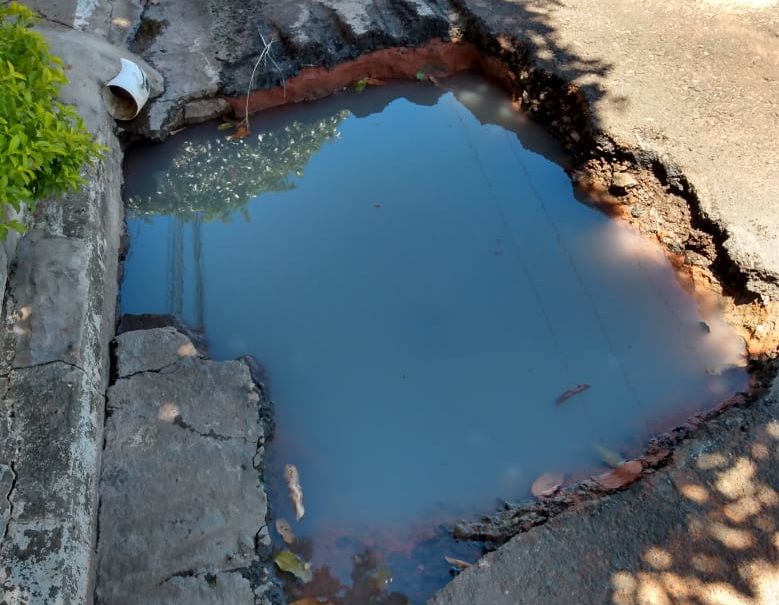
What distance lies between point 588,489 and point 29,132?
2868 millimetres

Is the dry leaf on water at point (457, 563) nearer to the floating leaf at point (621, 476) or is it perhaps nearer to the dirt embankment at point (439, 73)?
the floating leaf at point (621, 476)

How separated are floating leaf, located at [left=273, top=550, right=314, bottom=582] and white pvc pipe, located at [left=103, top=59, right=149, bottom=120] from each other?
11.0ft

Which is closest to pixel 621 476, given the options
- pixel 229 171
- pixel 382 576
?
pixel 382 576

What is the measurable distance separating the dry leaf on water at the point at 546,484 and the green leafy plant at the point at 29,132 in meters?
2.50

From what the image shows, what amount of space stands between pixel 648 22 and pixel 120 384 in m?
4.72

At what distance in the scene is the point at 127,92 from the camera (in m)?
4.73

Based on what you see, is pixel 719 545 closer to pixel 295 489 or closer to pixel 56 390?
pixel 295 489

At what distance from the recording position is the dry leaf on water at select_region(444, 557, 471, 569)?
297 centimetres

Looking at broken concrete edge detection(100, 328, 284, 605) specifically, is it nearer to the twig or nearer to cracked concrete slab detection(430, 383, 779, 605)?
cracked concrete slab detection(430, 383, 779, 605)

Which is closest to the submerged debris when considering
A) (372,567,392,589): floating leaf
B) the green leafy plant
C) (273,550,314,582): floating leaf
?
(372,567,392,589): floating leaf

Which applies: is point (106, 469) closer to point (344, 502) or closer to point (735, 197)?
point (344, 502)

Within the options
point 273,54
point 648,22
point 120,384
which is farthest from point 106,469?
point 648,22

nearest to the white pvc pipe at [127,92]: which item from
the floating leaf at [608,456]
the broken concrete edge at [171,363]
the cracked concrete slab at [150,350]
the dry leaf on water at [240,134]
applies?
the dry leaf on water at [240,134]

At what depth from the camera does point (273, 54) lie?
532 centimetres
